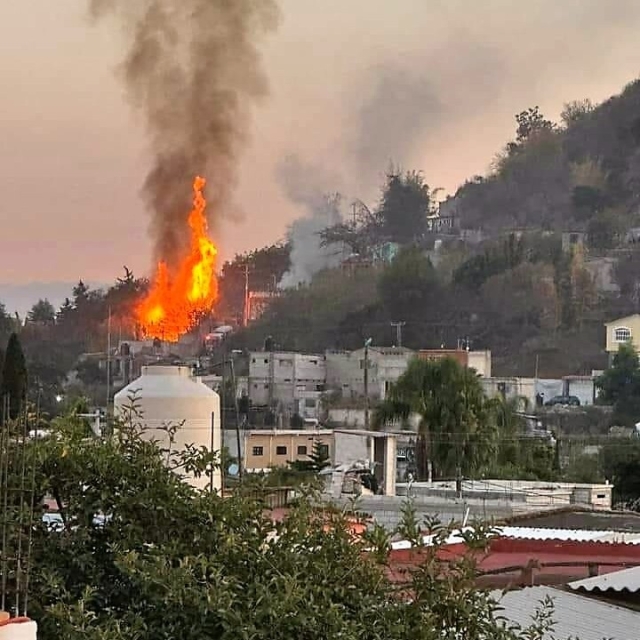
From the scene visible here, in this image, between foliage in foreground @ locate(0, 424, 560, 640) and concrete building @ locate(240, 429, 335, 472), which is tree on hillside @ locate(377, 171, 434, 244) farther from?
foliage in foreground @ locate(0, 424, 560, 640)

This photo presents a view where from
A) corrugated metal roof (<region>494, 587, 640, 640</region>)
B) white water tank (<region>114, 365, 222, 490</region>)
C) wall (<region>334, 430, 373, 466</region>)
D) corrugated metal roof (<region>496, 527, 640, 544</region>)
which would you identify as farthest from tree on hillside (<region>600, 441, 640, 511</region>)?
corrugated metal roof (<region>494, 587, 640, 640</region>)

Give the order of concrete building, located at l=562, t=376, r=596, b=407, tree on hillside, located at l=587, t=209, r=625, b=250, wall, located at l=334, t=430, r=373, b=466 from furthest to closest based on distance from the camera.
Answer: tree on hillside, located at l=587, t=209, r=625, b=250 → concrete building, located at l=562, t=376, r=596, b=407 → wall, located at l=334, t=430, r=373, b=466

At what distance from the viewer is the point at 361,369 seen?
5162 centimetres

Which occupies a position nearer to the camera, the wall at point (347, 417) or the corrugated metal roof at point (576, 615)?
the corrugated metal roof at point (576, 615)

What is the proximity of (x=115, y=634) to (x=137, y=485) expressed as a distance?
938 mm

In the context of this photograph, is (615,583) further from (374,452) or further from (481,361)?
(481,361)

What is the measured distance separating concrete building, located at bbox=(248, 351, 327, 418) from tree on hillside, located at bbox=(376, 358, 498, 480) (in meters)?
19.8

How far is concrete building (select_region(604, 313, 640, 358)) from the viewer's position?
62719 millimetres

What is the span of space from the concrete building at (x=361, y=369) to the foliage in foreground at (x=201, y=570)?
1712 inches

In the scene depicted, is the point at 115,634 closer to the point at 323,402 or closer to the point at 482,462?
the point at 482,462

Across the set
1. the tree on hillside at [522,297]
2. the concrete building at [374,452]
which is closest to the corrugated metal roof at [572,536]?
the concrete building at [374,452]

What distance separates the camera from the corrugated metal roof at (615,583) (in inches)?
296

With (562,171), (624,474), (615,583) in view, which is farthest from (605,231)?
(615,583)

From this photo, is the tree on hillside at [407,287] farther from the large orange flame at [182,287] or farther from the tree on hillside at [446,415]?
the large orange flame at [182,287]
